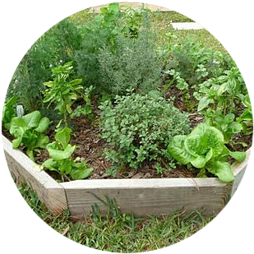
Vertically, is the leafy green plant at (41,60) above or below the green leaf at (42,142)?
above

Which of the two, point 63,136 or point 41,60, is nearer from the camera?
point 63,136

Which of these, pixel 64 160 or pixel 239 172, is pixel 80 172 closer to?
pixel 64 160

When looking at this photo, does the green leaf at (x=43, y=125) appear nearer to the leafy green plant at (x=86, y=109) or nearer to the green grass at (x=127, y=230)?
the leafy green plant at (x=86, y=109)

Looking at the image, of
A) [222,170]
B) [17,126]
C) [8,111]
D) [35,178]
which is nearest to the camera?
[222,170]

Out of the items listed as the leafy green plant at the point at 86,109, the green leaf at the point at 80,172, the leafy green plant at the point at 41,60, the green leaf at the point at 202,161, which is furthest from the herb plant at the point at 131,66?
the green leaf at the point at 202,161

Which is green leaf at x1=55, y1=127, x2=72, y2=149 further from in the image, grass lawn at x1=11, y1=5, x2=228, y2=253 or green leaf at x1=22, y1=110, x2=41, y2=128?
grass lawn at x1=11, y1=5, x2=228, y2=253

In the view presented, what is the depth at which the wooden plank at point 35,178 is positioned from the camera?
7.32ft

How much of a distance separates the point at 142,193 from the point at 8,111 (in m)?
0.91

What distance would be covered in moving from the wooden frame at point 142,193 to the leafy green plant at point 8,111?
0.44m

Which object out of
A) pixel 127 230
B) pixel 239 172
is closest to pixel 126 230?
pixel 127 230

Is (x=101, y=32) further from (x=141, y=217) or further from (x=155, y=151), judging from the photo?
(x=141, y=217)

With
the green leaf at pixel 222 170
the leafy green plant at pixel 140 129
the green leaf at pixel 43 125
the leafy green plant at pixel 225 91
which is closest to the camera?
the green leaf at pixel 222 170

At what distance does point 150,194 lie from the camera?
2201mm

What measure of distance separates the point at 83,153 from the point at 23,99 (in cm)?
44
